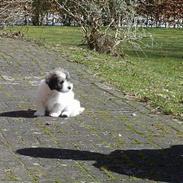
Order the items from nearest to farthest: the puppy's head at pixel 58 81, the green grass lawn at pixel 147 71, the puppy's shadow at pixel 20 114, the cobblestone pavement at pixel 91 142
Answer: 1. the cobblestone pavement at pixel 91 142
2. the puppy's head at pixel 58 81
3. the puppy's shadow at pixel 20 114
4. the green grass lawn at pixel 147 71

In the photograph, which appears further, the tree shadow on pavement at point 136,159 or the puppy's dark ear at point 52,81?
the puppy's dark ear at point 52,81

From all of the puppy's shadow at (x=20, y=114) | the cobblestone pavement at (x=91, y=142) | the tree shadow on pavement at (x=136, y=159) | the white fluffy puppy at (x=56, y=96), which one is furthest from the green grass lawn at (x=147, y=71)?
the tree shadow on pavement at (x=136, y=159)

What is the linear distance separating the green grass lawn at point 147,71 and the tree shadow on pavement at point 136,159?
218cm

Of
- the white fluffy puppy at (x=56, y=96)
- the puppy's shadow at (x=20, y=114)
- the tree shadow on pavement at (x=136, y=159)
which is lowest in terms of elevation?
the tree shadow on pavement at (x=136, y=159)

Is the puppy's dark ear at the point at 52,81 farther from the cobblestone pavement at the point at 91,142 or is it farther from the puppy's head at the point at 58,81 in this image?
the cobblestone pavement at the point at 91,142

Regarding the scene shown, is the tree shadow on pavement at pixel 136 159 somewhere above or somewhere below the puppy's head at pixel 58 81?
below

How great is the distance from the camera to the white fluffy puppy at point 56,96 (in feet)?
26.9

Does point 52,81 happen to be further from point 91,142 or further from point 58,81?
point 91,142

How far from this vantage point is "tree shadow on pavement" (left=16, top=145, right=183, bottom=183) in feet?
19.8

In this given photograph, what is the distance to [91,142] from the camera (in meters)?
7.13

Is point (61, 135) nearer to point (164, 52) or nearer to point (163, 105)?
point (163, 105)

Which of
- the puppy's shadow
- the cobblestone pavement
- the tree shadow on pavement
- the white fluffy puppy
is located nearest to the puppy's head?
the white fluffy puppy

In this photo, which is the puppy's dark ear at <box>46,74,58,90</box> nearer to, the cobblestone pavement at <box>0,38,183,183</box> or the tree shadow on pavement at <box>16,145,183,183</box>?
the cobblestone pavement at <box>0,38,183,183</box>

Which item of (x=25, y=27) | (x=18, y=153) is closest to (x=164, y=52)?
(x=25, y=27)
